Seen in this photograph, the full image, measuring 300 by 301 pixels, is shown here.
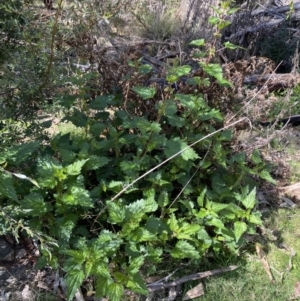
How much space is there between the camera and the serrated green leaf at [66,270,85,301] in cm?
222

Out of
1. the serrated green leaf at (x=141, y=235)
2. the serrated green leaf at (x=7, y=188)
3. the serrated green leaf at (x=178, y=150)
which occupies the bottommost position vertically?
the serrated green leaf at (x=141, y=235)

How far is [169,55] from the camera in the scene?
18.7ft

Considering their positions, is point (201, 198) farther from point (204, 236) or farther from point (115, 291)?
point (115, 291)

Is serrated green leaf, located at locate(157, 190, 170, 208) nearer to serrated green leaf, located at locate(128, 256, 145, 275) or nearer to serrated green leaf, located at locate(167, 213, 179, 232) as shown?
serrated green leaf, located at locate(167, 213, 179, 232)

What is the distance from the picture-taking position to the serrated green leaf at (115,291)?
227cm

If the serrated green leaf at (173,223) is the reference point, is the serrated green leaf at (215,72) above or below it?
above

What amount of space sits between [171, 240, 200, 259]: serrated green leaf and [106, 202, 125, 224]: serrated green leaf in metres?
0.44

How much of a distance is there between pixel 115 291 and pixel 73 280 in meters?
0.25

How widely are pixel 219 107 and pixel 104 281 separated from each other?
1.70 meters

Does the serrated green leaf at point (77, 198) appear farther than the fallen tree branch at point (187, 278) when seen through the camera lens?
No

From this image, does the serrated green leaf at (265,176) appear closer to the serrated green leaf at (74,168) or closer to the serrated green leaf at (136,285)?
the serrated green leaf at (136,285)

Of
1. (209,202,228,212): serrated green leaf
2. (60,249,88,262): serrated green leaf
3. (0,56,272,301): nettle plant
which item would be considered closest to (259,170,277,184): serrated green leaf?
(0,56,272,301): nettle plant

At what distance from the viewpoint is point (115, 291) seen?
2.30m

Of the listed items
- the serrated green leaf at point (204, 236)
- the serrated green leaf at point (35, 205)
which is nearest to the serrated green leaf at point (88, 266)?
the serrated green leaf at point (35, 205)
